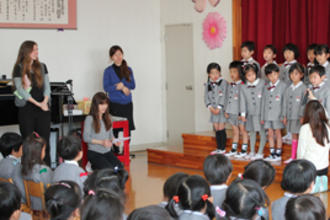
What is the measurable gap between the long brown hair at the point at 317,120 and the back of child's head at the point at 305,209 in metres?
2.32

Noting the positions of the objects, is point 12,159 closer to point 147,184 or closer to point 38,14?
point 147,184

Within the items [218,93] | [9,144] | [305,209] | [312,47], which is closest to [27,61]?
[9,144]

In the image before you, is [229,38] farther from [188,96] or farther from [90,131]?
[90,131]

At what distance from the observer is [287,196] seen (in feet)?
9.70

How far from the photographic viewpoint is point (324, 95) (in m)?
5.20

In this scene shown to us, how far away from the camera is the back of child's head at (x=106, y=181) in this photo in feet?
9.56

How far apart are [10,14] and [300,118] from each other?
13.3 ft

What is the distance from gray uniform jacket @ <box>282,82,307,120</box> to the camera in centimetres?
538

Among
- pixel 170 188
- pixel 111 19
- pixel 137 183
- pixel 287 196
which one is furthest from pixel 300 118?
pixel 111 19

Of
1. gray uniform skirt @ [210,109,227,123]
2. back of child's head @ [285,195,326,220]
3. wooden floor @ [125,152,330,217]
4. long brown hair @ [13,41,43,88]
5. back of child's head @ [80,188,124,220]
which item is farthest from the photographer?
gray uniform skirt @ [210,109,227,123]

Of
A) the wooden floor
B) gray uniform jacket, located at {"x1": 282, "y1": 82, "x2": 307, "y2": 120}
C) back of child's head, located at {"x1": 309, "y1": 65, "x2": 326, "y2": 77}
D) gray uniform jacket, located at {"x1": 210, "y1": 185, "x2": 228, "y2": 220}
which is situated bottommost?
the wooden floor

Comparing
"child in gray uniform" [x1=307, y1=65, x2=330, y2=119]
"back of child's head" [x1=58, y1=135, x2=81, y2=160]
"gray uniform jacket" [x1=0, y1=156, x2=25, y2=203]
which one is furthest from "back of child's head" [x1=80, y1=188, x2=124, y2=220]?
"child in gray uniform" [x1=307, y1=65, x2=330, y2=119]

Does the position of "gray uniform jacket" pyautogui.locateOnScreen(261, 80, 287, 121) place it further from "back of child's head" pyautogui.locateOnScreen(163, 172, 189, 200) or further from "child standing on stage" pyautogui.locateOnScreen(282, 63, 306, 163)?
"back of child's head" pyautogui.locateOnScreen(163, 172, 189, 200)

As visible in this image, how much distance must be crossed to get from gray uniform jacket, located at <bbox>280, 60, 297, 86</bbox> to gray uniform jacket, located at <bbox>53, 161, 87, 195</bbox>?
315 cm
